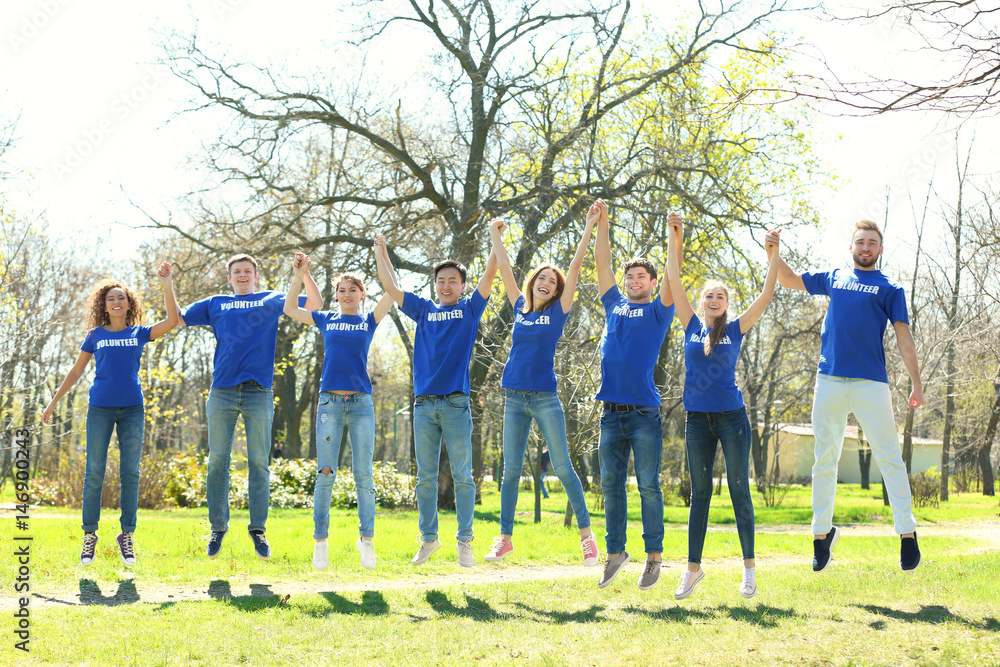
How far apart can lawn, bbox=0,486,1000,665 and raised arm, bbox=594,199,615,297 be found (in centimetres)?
266

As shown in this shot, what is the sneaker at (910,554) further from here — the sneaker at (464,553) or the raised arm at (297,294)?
the raised arm at (297,294)

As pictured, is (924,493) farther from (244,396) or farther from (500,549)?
(244,396)

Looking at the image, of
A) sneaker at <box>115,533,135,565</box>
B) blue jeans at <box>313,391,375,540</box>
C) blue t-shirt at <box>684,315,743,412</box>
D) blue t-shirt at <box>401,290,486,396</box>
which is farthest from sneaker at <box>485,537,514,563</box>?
sneaker at <box>115,533,135,565</box>

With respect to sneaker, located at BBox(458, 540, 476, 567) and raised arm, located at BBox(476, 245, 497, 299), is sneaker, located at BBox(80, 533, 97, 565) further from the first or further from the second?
raised arm, located at BBox(476, 245, 497, 299)

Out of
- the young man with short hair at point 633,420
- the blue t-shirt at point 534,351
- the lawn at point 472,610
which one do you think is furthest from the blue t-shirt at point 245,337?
the young man with short hair at point 633,420

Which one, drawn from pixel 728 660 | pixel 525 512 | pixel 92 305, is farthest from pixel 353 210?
pixel 728 660

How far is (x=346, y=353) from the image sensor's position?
678 cm

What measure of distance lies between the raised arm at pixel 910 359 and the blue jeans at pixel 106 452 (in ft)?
20.8

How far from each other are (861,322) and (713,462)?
Result: 153cm

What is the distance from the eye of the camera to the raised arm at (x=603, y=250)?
6.39 meters

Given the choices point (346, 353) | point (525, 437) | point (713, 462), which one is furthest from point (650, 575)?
point (346, 353)

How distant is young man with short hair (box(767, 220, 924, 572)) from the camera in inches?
231

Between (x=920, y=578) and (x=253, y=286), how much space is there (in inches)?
263

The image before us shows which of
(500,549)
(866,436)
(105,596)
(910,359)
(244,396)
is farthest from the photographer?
(244,396)
